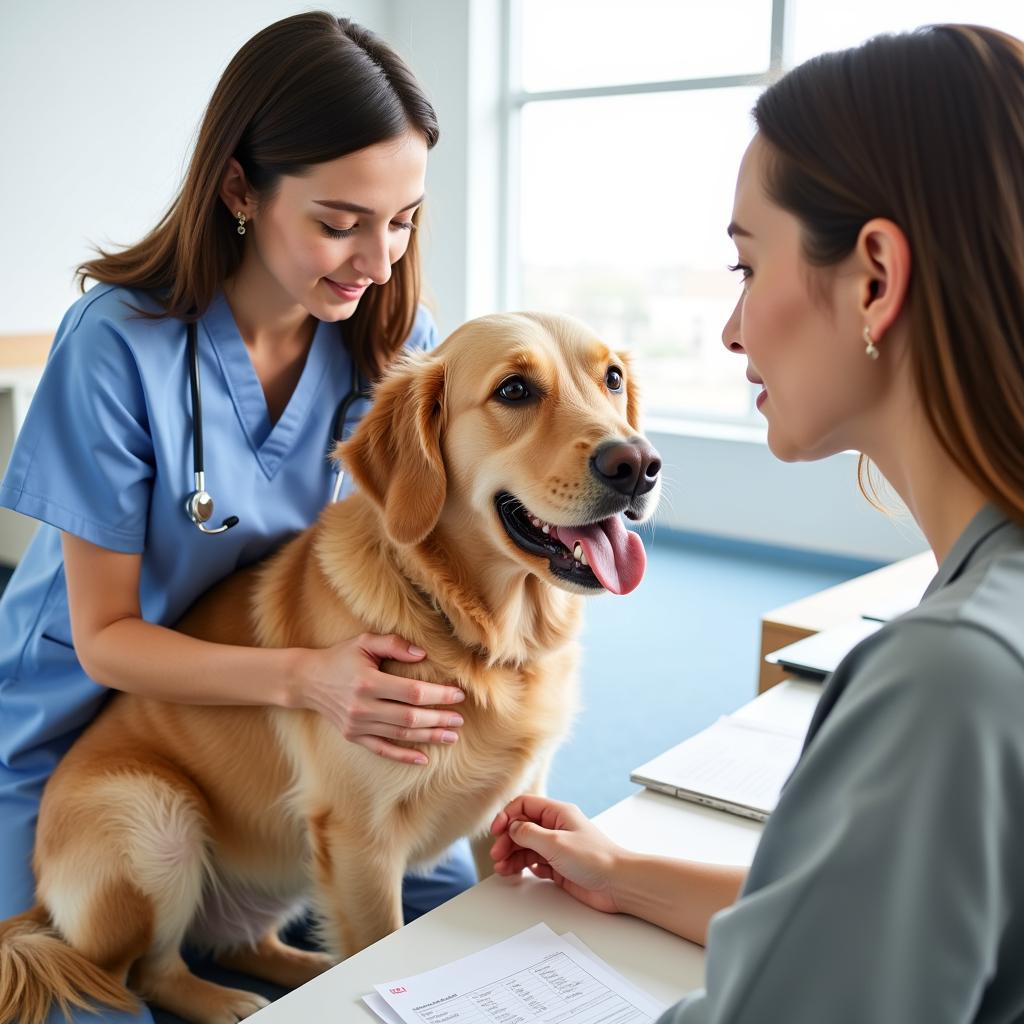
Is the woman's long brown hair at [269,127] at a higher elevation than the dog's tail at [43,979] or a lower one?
higher

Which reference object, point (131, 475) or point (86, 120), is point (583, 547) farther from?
point (86, 120)

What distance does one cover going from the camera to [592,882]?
1.05m

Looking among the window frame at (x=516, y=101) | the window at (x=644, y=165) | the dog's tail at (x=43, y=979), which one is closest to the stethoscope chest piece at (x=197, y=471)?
the dog's tail at (x=43, y=979)

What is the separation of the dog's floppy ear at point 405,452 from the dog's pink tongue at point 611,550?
0.18m

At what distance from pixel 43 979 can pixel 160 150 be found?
470cm

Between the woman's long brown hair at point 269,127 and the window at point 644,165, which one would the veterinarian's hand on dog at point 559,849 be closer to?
the woman's long brown hair at point 269,127

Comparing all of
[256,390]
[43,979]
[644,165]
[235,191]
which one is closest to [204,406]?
[256,390]

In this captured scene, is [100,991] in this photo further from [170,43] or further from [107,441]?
[170,43]

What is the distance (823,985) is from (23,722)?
1.44 m

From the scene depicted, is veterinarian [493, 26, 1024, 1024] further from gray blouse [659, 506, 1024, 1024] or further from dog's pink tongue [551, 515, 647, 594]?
dog's pink tongue [551, 515, 647, 594]

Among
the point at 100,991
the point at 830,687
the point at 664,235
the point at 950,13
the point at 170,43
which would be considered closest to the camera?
the point at 830,687

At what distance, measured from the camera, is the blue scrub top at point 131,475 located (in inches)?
58.8

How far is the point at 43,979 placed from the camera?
4.23ft

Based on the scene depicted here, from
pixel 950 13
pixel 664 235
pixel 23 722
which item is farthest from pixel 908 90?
pixel 664 235
